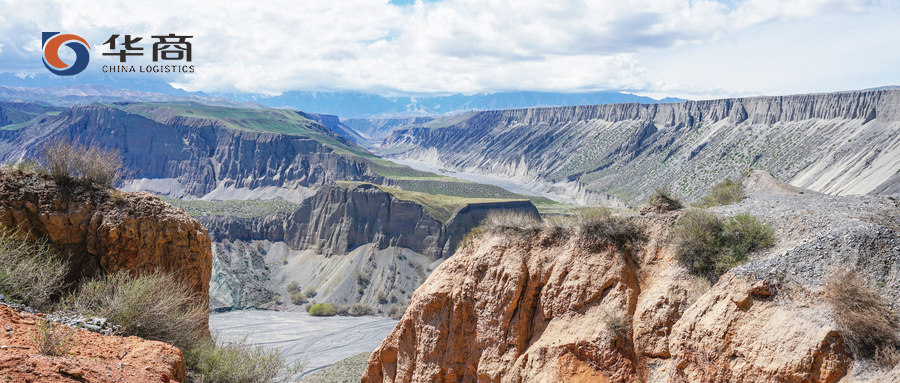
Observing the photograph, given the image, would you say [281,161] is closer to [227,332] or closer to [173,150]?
[173,150]

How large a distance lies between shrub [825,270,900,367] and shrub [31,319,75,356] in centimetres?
1232

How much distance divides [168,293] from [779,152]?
341ft

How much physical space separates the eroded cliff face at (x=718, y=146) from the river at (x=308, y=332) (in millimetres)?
60594

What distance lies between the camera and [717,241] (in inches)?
449

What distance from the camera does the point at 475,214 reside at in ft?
235

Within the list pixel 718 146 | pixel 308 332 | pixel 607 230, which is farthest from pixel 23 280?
pixel 718 146

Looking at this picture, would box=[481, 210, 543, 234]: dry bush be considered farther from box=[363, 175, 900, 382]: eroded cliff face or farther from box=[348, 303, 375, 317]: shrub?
box=[348, 303, 375, 317]: shrub

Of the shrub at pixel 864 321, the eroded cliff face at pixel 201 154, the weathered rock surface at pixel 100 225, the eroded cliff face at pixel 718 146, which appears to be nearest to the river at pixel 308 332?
the weathered rock surface at pixel 100 225

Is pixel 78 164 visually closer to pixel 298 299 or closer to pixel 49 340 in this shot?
pixel 49 340

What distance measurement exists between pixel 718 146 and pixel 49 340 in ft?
390

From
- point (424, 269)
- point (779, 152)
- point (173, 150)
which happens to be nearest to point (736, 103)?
point (779, 152)

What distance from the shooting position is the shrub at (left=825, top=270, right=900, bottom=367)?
7508mm

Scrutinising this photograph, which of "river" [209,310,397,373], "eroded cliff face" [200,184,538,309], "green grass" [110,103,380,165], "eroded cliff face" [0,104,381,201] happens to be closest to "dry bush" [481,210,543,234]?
"river" [209,310,397,373]

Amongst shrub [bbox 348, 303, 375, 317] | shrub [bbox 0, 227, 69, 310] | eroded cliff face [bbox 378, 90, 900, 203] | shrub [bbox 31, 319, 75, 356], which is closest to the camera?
shrub [bbox 31, 319, 75, 356]
